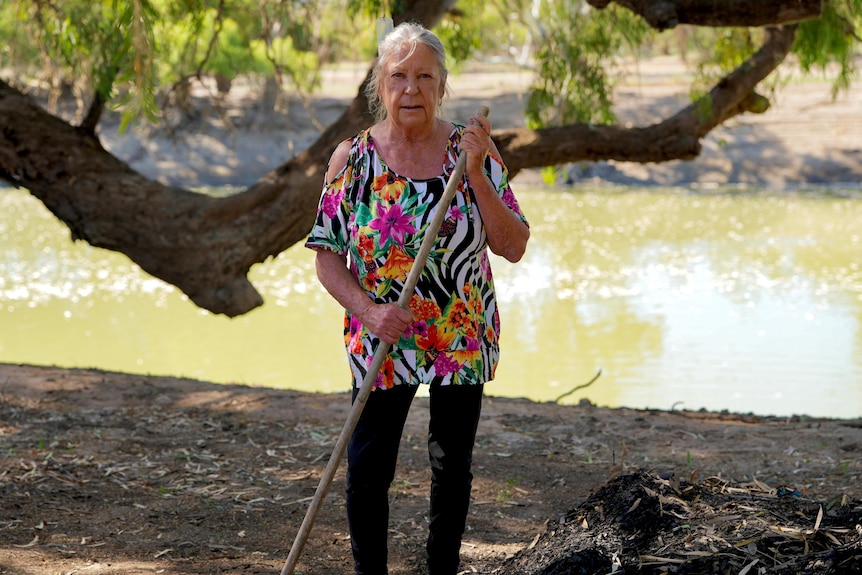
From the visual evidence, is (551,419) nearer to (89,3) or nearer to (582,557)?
(582,557)

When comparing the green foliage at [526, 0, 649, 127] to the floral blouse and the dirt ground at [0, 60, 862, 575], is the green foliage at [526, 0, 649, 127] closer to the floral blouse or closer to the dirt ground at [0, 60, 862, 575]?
the dirt ground at [0, 60, 862, 575]

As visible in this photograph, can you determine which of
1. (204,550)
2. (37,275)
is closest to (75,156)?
(204,550)

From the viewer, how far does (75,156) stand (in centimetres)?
523

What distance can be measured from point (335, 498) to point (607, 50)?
4328 mm

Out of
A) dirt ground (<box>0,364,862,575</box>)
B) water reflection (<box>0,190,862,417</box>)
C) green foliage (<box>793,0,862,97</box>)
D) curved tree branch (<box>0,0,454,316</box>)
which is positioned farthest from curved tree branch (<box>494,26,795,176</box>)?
water reflection (<box>0,190,862,417</box>)

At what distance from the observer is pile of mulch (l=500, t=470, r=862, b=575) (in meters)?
2.21

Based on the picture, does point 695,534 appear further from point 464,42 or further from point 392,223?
point 464,42

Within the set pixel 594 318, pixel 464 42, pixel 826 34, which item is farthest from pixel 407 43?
pixel 594 318

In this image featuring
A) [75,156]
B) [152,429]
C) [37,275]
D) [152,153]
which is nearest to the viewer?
[152,429]

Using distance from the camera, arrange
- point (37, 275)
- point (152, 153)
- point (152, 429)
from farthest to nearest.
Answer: point (152, 153) → point (37, 275) → point (152, 429)

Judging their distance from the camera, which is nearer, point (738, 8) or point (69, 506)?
point (69, 506)

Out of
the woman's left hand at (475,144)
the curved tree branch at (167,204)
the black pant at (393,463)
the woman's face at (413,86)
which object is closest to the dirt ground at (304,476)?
the black pant at (393,463)

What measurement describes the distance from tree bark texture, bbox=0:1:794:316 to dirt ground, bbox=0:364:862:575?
0.68 m

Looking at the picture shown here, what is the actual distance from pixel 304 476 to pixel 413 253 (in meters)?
1.54
